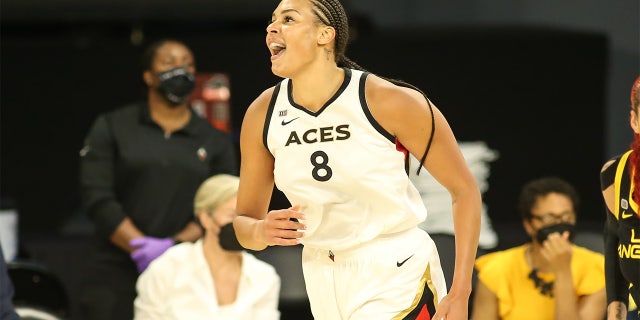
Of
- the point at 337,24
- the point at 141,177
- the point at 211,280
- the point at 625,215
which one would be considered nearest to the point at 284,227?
the point at 337,24

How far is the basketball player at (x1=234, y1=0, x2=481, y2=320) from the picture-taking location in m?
3.76

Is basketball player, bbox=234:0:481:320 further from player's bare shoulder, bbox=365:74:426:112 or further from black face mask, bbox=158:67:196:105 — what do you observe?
black face mask, bbox=158:67:196:105

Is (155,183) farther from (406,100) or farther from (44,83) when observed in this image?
(406,100)

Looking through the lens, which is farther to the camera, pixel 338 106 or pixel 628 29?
pixel 628 29

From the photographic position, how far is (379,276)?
12.3ft

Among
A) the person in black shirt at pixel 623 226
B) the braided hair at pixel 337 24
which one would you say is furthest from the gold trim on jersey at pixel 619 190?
the braided hair at pixel 337 24

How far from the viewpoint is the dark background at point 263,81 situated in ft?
25.7

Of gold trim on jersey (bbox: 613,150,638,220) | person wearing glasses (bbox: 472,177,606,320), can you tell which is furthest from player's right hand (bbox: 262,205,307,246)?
person wearing glasses (bbox: 472,177,606,320)

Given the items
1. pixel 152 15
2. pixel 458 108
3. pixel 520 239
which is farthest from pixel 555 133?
pixel 152 15

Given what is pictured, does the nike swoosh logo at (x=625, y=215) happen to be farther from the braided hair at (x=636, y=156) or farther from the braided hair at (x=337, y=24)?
the braided hair at (x=337, y=24)

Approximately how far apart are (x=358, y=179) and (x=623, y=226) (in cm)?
112

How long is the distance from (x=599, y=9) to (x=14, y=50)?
4043 millimetres

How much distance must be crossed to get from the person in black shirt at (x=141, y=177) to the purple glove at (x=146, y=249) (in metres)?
0.02

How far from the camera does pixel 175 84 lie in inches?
247
